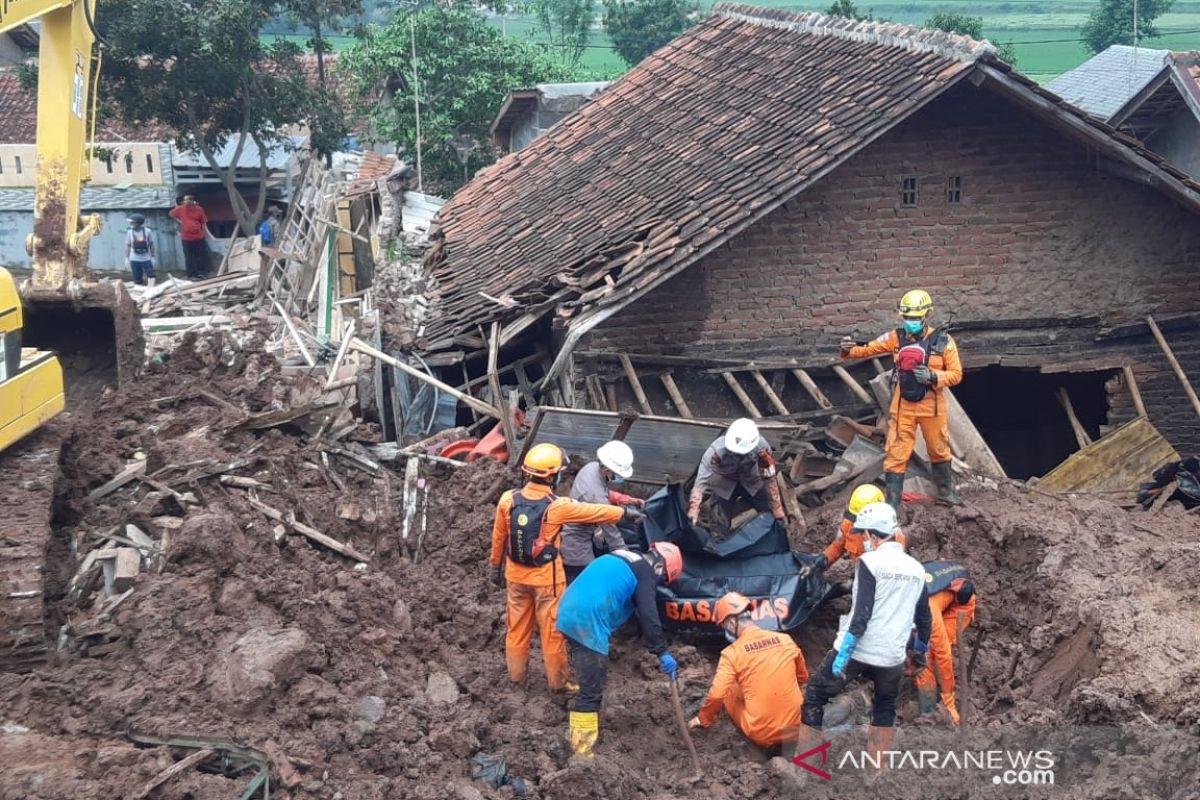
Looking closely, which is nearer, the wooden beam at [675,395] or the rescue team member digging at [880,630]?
the rescue team member digging at [880,630]

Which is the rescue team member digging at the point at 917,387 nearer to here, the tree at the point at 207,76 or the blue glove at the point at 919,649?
the blue glove at the point at 919,649

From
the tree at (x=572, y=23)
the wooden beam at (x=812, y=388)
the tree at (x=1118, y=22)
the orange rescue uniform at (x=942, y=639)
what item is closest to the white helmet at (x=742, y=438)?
the orange rescue uniform at (x=942, y=639)

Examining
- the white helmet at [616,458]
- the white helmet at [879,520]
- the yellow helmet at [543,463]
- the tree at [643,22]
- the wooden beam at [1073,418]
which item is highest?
the tree at [643,22]

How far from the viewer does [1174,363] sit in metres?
11.2

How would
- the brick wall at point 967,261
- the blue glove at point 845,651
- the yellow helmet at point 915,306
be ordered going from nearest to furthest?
1. the blue glove at point 845,651
2. the yellow helmet at point 915,306
3. the brick wall at point 967,261

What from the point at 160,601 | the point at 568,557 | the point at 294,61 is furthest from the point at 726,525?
the point at 294,61

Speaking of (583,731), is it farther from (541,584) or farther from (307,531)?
(307,531)

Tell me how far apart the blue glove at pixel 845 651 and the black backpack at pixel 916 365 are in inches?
117

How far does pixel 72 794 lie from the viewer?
18.1 feet

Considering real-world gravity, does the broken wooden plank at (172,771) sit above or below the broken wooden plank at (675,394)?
below

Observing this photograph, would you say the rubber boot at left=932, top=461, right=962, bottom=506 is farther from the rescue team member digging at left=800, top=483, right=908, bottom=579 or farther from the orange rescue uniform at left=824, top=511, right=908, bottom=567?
the rescue team member digging at left=800, top=483, right=908, bottom=579

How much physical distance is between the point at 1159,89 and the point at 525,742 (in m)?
14.1

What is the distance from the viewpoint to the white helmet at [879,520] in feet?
23.7

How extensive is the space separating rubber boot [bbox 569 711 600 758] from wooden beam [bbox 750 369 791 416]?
4332mm
